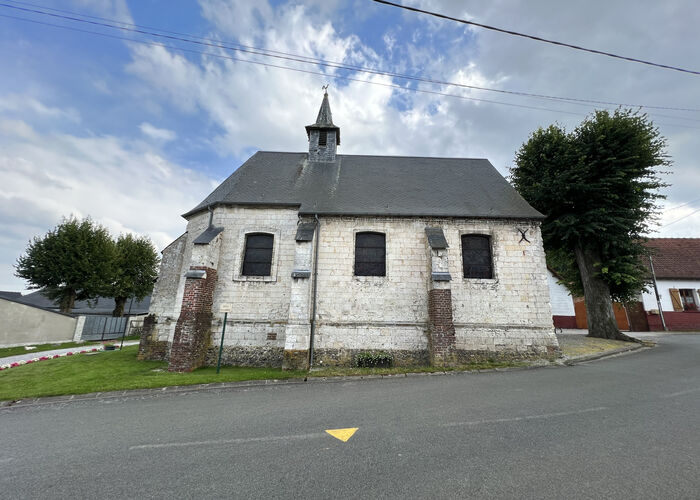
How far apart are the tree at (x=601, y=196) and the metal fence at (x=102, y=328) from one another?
26.2 metres

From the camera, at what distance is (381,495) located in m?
2.62

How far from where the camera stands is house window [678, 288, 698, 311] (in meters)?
19.6

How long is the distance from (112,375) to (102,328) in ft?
57.4

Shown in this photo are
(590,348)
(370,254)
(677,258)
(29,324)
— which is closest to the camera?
(370,254)

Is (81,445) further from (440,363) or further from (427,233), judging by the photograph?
(427,233)

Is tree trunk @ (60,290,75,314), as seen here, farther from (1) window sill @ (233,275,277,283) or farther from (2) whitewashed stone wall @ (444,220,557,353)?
(2) whitewashed stone wall @ (444,220,557,353)

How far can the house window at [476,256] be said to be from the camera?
10883 mm

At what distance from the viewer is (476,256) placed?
434 inches

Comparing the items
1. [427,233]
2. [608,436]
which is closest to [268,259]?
[427,233]

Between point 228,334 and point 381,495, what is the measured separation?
8893 millimetres

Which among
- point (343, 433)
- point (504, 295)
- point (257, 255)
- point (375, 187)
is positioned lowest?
point (343, 433)

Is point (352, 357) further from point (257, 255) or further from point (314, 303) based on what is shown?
point (257, 255)

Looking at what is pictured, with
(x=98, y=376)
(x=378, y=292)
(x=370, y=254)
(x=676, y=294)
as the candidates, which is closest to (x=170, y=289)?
(x=98, y=376)

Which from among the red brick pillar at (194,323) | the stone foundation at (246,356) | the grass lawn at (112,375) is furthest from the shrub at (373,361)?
the red brick pillar at (194,323)
